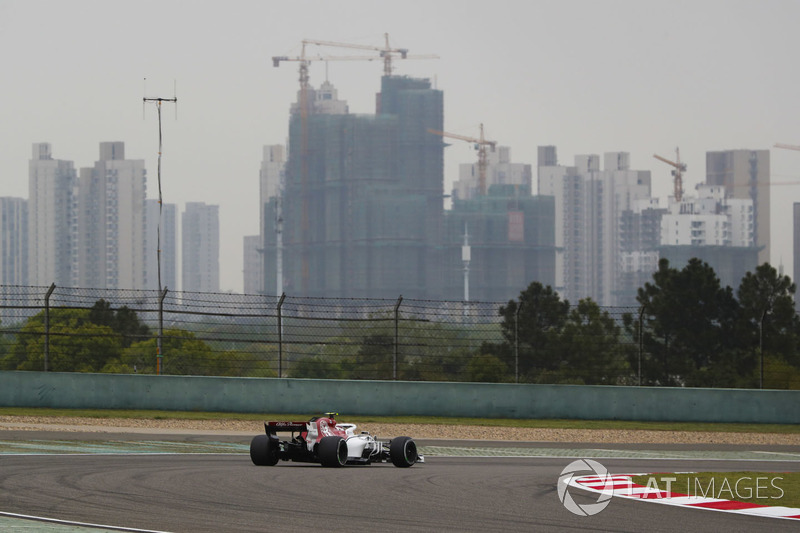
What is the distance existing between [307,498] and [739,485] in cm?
493

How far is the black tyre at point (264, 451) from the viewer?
1353 cm

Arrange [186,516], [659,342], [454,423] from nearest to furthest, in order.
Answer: [186,516], [454,423], [659,342]

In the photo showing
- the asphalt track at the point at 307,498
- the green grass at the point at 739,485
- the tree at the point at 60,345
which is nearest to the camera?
the asphalt track at the point at 307,498

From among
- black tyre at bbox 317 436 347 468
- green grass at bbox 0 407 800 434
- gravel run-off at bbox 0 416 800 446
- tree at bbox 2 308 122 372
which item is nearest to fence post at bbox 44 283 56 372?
tree at bbox 2 308 122 372

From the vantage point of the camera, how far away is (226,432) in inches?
785

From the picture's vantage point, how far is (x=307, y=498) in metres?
10.4

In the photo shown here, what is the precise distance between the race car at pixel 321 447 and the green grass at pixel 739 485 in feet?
9.09

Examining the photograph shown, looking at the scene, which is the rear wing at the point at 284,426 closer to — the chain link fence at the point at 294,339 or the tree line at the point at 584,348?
the chain link fence at the point at 294,339

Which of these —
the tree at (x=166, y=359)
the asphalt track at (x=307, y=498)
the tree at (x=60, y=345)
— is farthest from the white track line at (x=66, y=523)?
the tree at (x=166, y=359)

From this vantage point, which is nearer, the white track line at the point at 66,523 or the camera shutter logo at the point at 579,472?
the white track line at the point at 66,523

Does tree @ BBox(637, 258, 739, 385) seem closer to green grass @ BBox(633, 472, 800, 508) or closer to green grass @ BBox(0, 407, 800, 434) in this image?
green grass @ BBox(0, 407, 800, 434)

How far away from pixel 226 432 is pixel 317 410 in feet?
12.4

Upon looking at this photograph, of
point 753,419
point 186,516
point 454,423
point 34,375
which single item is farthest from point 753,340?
point 186,516

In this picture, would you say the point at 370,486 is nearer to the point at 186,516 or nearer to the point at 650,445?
the point at 186,516
